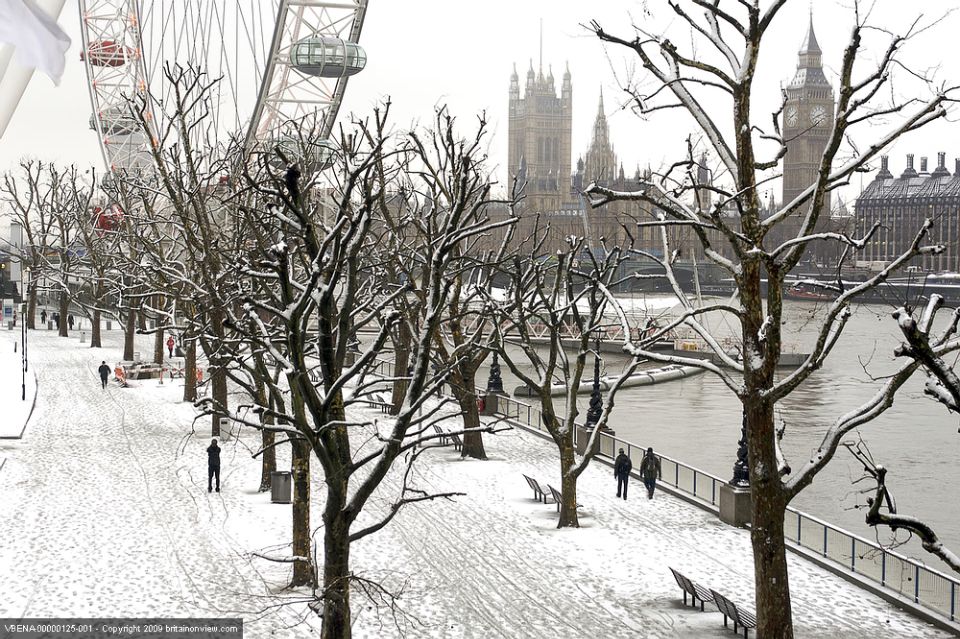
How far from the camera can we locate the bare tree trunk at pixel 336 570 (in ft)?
32.3

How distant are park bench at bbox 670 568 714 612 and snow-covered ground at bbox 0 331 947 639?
19 centimetres

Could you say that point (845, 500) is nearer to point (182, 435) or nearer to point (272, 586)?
point (272, 586)

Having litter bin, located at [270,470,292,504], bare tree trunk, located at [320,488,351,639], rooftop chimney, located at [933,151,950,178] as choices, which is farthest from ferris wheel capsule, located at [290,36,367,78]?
rooftop chimney, located at [933,151,950,178]

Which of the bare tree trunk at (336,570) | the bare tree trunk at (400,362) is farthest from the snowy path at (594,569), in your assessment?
the bare tree trunk at (400,362)

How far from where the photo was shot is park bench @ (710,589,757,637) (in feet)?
42.3

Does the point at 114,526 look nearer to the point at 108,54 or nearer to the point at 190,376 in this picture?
the point at 190,376

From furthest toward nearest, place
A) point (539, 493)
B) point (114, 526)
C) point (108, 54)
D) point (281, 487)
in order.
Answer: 1. point (108, 54)
2. point (539, 493)
3. point (281, 487)
4. point (114, 526)

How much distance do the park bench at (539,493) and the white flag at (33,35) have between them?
56.3 feet

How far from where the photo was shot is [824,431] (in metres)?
32.7

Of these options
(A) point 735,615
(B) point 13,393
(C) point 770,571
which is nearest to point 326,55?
(B) point 13,393

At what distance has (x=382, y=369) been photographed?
129 ft

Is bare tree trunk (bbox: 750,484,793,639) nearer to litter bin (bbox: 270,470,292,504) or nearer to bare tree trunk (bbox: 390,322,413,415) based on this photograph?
litter bin (bbox: 270,470,292,504)

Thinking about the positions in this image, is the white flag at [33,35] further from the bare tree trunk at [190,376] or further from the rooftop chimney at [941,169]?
the rooftop chimney at [941,169]

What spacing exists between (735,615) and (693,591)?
0.85 metres
